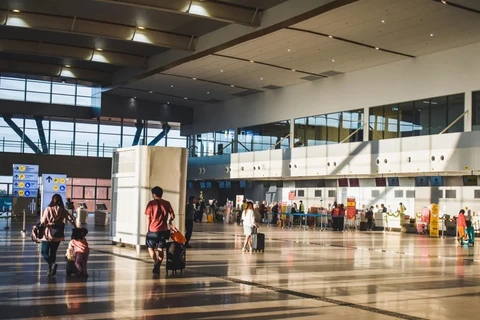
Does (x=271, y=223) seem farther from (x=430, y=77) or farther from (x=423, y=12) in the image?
(x=423, y=12)

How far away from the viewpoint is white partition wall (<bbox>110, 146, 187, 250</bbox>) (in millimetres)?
18375

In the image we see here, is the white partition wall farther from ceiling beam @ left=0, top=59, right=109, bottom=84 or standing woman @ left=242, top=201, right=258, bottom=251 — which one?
ceiling beam @ left=0, top=59, right=109, bottom=84

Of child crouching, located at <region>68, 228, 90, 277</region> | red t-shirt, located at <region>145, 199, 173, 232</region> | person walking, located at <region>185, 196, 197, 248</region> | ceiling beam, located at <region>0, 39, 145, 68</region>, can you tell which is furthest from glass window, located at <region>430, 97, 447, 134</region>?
child crouching, located at <region>68, 228, 90, 277</region>

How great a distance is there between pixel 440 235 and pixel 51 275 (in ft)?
88.2

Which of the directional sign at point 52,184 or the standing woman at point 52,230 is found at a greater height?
the directional sign at point 52,184

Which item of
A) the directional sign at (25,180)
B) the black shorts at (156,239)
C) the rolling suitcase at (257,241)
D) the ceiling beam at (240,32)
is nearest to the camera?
the black shorts at (156,239)

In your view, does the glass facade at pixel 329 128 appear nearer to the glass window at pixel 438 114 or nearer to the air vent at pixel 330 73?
the air vent at pixel 330 73

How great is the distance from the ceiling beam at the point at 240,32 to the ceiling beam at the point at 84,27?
7.85ft

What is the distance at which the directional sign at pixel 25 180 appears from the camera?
32781mm

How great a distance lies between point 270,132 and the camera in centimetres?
4856

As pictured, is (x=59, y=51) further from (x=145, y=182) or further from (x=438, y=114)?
(x=145, y=182)

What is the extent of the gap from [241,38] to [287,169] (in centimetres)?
1458

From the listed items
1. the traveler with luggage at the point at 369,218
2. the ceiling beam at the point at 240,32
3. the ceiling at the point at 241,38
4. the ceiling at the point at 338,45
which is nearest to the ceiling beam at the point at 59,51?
the ceiling at the point at 241,38

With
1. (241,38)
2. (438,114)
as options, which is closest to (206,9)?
(241,38)
